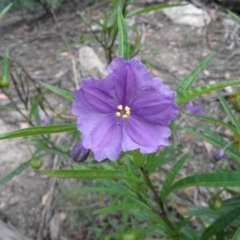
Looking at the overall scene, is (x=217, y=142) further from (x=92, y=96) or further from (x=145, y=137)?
(x=92, y=96)

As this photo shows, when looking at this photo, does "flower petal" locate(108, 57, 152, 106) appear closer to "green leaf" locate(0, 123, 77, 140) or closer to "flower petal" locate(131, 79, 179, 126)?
"flower petal" locate(131, 79, 179, 126)

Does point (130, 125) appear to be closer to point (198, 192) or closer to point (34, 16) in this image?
point (198, 192)

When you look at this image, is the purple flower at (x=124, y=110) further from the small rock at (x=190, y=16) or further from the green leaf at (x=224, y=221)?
the small rock at (x=190, y=16)

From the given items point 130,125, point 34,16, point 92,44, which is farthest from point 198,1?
point 130,125

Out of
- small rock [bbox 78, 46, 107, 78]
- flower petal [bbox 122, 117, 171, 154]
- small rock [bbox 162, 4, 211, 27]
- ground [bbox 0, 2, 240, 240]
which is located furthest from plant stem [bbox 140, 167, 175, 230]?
small rock [bbox 162, 4, 211, 27]

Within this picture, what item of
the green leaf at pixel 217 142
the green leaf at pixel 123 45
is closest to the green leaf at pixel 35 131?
the green leaf at pixel 123 45

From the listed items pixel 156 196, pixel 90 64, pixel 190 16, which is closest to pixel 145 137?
pixel 156 196
